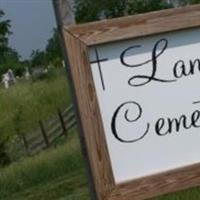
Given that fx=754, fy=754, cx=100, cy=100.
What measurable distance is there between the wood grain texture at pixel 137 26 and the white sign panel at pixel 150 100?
3 centimetres

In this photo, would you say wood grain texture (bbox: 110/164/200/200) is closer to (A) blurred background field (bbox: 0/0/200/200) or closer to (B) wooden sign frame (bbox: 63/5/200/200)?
(B) wooden sign frame (bbox: 63/5/200/200)

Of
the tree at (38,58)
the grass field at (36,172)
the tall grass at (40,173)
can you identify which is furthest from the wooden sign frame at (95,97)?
Answer: the tree at (38,58)

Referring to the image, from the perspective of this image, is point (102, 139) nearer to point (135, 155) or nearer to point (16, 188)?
point (135, 155)

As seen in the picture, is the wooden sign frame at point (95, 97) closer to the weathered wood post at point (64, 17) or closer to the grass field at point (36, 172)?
the weathered wood post at point (64, 17)

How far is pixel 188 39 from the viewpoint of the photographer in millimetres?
2980

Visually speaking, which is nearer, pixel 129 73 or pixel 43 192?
pixel 129 73

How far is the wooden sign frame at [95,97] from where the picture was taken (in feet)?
9.08

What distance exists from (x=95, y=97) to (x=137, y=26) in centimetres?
32

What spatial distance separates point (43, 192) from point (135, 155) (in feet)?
16.3

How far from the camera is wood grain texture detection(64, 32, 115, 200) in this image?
2766 mm

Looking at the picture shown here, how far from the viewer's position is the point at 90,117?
278 cm

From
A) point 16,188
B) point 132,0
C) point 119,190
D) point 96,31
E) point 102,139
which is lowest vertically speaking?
point 132,0

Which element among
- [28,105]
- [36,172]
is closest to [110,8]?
[28,105]

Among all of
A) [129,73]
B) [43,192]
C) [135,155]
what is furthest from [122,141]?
[43,192]
